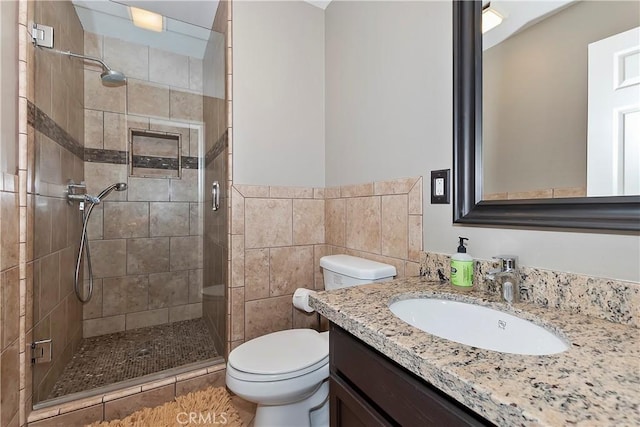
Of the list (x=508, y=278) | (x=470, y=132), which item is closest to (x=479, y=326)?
(x=508, y=278)

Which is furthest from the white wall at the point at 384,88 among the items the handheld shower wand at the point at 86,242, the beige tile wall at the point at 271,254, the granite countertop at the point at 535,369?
the handheld shower wand at the point at 86,242

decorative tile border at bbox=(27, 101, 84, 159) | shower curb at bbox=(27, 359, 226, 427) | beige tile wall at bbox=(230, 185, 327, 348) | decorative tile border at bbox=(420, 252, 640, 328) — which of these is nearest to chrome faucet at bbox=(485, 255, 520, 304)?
decorative tile border at bbox=(420, 252, 640, 328)

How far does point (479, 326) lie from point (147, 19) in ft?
8.65

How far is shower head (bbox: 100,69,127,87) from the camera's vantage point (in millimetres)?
2092

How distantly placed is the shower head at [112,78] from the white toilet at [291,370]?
2112 mm

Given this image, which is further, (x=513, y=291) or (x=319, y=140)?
(x=319, y=140)

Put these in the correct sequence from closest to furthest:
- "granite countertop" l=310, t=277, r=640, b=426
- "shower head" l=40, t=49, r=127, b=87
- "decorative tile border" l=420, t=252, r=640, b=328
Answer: "granite countertop" l=310, t=277, r=640, b=426
"decorative tile border" l=420, t=252, r=640, b=328
"shower head" l=40, t=49, r=127, b=87

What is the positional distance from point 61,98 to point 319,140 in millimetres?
1512

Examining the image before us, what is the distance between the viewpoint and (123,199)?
2.20 m

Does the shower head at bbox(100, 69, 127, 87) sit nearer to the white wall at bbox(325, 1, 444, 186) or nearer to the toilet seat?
the white wall at bbox(325, 1, 444, 186)

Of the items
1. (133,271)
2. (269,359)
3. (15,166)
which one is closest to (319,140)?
(269,359)

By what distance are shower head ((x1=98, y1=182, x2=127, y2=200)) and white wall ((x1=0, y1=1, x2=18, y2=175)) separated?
960 mm

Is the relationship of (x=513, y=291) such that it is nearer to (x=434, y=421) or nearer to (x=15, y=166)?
(x=434, y=421)

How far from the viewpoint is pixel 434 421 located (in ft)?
1.62
